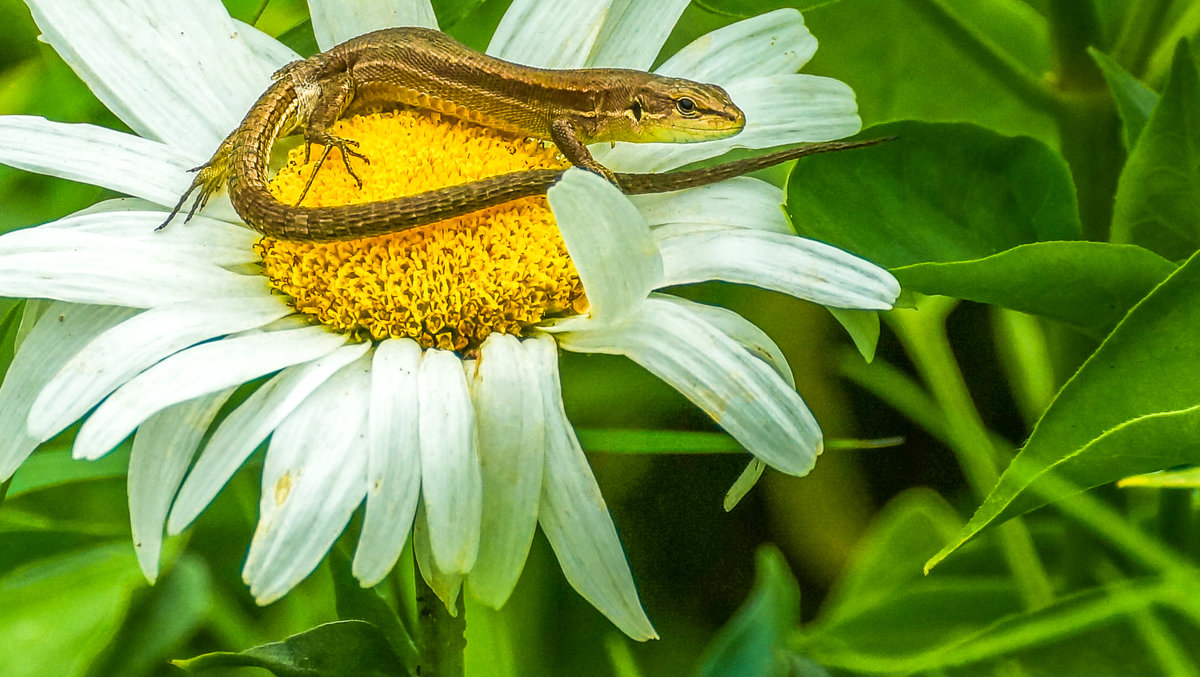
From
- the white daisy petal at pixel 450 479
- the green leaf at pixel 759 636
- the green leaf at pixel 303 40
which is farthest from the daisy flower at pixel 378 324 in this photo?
the green leaf at pixel 759 636

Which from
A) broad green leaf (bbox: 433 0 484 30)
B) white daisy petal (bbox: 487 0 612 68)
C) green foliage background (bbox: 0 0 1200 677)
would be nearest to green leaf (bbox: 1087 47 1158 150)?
green foliage background (bbox: 0 0 1200 677)

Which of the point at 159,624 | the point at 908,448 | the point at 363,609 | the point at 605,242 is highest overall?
the point at 605,242

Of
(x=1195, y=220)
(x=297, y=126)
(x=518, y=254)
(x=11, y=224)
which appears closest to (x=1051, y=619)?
(x=1195, y=220)

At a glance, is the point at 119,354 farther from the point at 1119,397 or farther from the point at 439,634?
the point at 1119,397

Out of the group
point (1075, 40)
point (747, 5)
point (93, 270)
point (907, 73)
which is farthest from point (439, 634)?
point (907, 73)

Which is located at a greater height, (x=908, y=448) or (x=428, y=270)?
(x=428, y=270)
